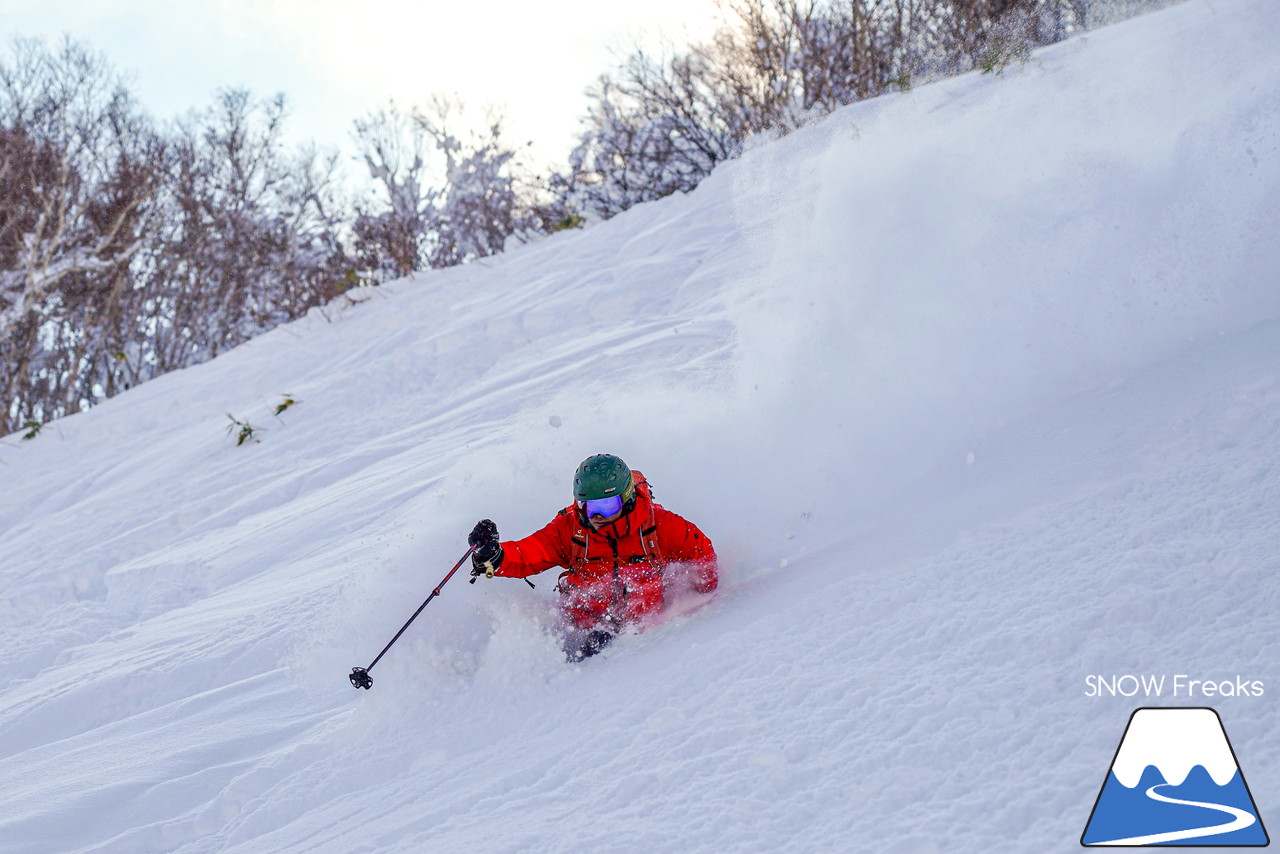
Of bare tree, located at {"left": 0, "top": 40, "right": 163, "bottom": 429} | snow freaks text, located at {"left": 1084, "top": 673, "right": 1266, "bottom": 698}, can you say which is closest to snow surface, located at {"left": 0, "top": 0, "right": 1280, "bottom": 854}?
snow freaks text, located at {"left": 1084, "top": 673, "right": 1266, "bottom": 698}

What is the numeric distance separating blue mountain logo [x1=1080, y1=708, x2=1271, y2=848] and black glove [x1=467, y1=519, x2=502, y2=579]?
8.02ft

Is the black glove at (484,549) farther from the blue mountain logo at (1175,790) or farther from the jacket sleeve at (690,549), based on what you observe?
the blue mountain logo at (1175,790)

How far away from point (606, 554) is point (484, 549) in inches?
21.3

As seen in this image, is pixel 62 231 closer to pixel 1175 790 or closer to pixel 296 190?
pixel 296 190

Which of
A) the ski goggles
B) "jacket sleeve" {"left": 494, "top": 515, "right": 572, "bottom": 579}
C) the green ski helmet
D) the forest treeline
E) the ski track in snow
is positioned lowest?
the ski track in snow

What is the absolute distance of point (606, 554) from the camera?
153 inches

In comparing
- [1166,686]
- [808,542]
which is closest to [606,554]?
[808,542]

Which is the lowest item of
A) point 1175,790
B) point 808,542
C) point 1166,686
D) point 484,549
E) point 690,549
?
point 1175,790

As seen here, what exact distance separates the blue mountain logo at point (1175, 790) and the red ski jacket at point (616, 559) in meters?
2.04

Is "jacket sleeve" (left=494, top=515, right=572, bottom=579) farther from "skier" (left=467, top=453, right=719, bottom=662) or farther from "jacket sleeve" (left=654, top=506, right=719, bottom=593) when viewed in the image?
"jacket sleeve" (left=654, top=506, right=719, bottom=593)

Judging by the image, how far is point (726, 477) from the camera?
471 cm

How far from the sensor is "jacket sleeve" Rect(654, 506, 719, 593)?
384 cm

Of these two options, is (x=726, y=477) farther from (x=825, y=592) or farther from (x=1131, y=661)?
(x=1131, y=661)

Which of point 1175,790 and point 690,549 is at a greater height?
point 690,549
